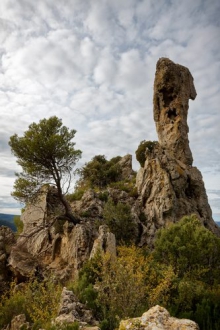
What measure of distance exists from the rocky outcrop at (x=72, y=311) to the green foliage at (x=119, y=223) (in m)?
16.2

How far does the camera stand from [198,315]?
42.9 ft

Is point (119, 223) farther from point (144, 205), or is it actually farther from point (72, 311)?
point (72, 311)

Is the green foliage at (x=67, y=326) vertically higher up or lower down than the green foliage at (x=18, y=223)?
lower down

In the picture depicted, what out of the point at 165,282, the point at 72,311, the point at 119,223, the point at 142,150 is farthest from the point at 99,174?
the point at 72,311

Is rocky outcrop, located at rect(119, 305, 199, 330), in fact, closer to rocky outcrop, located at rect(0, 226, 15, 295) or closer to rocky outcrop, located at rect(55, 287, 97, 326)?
rocky outcrop, located at rect(55, 287, 97, 326)

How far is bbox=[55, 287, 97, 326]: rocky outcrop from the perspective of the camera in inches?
385

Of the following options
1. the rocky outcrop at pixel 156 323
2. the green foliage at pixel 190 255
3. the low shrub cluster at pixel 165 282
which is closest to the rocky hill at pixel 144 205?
the green foliage at pixel 190 255

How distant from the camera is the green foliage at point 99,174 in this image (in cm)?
4894

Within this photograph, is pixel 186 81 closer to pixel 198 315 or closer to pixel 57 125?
pixel 57 125

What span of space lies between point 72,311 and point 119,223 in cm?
1776

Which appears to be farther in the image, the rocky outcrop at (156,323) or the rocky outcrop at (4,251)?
the rocky outcrop at (4,251)

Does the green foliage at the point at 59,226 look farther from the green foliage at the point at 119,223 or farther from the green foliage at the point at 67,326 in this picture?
the green foliage at the point at 67,326

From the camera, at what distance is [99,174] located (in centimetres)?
4900

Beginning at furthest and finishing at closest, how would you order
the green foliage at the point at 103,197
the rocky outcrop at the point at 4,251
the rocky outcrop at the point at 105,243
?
1. the green foliage at the point at 103,197
2. the rocky outcrop at the point at 4,251
3. the rocky outcrop at the point at 105,243
